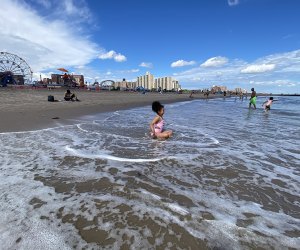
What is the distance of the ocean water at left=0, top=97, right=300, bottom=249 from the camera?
260cm

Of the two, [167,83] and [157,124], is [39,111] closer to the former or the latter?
[157,124]

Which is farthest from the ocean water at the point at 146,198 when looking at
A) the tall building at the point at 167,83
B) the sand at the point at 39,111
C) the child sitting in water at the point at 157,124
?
the tall building at the point at 167,83

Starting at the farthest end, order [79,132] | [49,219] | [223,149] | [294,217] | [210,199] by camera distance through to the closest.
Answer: [79,132], [223,149], [210,199], [294,217], [49,219]

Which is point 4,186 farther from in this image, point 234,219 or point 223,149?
point 223,149

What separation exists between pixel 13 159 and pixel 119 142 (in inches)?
116

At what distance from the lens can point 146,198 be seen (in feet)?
11.5

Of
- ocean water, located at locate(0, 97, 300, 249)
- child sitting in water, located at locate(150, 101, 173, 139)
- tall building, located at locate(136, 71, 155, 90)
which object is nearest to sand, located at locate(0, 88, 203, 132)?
ocean water, located at locate(0, 97, 300, 249)

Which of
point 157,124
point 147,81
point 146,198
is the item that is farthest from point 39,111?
point 147,81

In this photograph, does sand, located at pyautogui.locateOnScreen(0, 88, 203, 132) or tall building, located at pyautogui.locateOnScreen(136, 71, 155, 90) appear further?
tall building, located at pyautogui.locateOnScreen(136, 71, 155, 90)

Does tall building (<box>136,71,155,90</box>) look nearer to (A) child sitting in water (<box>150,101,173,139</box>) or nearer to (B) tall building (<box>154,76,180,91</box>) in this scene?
(B) tall building (<box>154,76,180,91</box>)

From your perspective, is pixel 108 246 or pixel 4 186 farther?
pixel 4 186

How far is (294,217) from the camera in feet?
10.3

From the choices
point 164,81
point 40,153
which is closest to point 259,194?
point 40,153

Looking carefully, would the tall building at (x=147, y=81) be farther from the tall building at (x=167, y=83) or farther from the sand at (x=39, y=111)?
the sand at (x=39, y=111)
